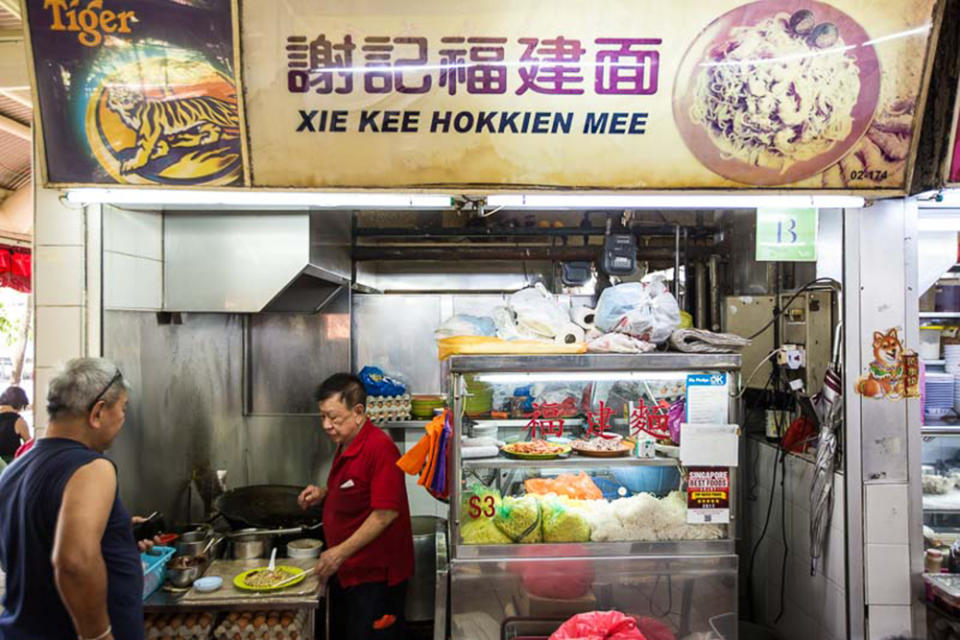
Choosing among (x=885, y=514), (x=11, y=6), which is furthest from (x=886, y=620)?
(x=11, y=6)

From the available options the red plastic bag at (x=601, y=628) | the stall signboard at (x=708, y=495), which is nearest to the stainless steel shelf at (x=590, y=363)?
the stall signboard at (x=708, y=495)

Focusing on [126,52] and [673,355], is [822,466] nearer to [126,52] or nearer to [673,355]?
[673,355]

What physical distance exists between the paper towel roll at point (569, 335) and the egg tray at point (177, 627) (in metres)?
2.20

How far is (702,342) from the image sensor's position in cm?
319

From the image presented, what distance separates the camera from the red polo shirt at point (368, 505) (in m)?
3.41

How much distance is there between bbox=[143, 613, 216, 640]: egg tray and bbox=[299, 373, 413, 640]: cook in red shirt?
594 millimetres

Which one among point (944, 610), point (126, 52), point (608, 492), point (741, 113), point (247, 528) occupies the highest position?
point (126, 52)

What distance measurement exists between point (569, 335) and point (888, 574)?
201 cm

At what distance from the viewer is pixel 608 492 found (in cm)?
344

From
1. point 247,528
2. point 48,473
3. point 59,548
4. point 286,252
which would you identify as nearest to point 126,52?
point 286,252

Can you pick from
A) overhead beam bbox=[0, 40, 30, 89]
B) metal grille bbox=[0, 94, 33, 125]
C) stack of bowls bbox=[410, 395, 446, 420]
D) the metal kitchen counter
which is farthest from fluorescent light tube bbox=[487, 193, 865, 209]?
metal grille bbox=[0, 94, 33, 125]

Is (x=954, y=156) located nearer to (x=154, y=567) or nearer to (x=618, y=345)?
(x=618, y=345)

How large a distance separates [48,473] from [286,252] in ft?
6.14

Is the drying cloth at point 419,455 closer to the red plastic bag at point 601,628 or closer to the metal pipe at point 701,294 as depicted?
the red plastic bag at point 601,628
